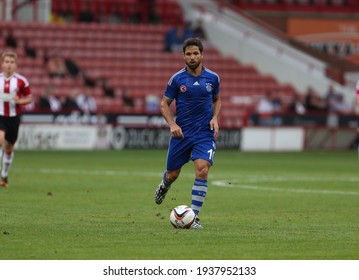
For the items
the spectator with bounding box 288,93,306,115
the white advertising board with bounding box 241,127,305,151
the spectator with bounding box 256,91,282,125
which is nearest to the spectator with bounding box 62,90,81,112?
the white advertising board with bounding box 241,127,305,151

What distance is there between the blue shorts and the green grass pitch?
847mm

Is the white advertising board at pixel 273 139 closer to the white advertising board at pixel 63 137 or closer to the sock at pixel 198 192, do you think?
the white advertising board at pixel 63 137

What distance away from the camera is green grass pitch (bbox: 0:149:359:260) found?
11.4 metres

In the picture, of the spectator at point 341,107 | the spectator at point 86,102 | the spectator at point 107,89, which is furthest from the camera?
the spectator at point 341,107

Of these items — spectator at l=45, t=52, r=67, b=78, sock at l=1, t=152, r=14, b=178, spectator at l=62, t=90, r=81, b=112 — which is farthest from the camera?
spectator at l=45, t=52, r=67, b=78

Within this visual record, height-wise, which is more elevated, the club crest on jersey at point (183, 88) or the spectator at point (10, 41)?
the club crest on jersey at point (183, 88)

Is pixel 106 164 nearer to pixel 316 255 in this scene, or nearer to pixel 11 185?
pixel 11 185

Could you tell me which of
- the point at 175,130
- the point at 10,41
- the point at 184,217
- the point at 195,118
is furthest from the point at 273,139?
the point at 184,217

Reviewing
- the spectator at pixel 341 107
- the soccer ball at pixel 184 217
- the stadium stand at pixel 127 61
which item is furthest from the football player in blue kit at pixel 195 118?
the spectator at pixel 341 107

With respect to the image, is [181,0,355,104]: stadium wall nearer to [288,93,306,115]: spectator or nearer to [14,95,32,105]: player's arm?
[288,93,306,115]: spectator

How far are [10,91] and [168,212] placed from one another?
5080mm

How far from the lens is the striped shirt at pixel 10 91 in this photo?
1997 cm

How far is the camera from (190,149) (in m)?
14.1

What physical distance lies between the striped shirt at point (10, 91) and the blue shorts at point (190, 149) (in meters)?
6.53
